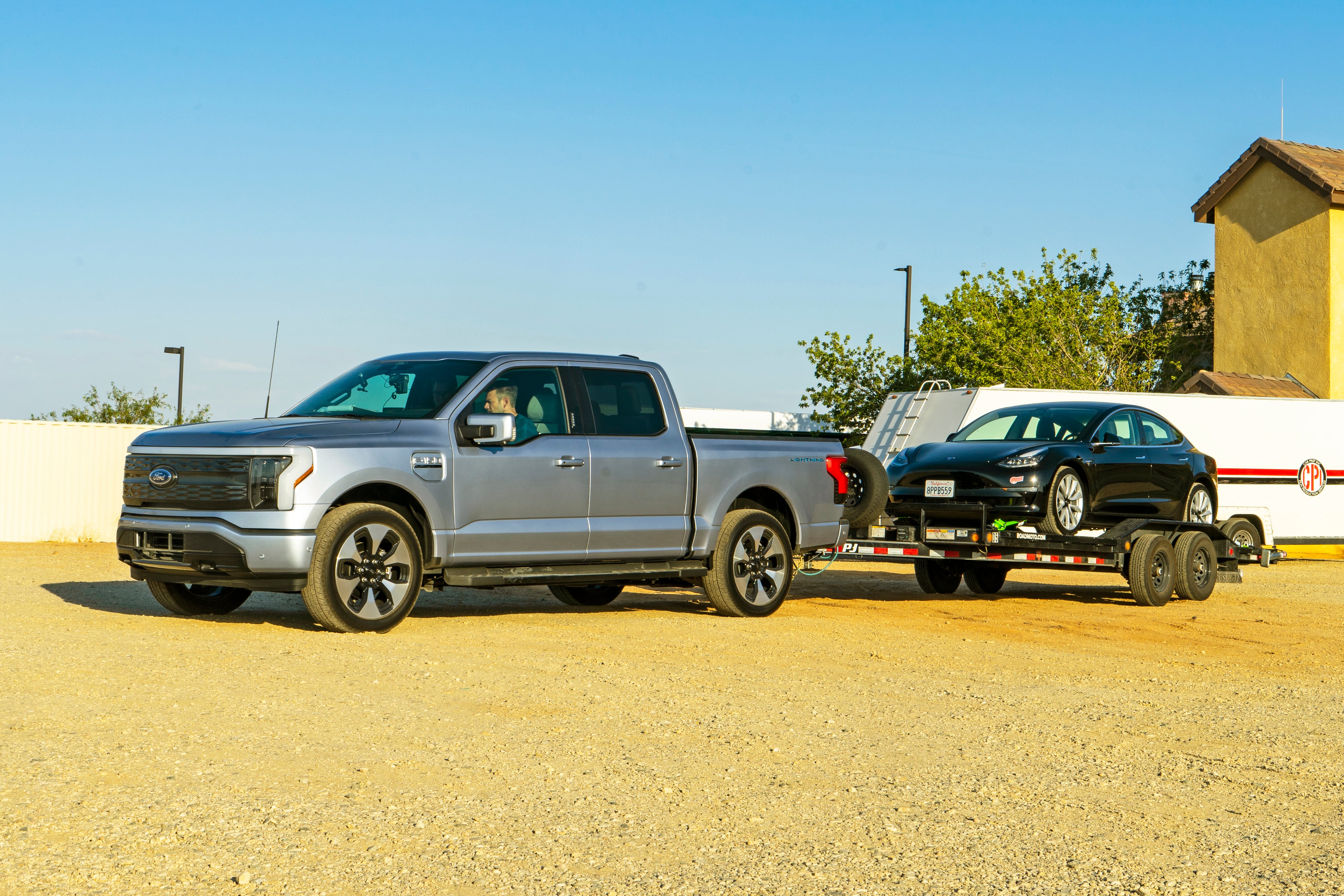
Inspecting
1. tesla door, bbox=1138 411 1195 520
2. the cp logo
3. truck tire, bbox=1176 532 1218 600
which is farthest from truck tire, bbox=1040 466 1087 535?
the cp logo

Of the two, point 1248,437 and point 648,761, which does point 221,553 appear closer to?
point 648,761

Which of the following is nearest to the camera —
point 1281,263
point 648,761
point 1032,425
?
point 648,761

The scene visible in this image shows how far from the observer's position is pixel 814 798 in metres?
5.51

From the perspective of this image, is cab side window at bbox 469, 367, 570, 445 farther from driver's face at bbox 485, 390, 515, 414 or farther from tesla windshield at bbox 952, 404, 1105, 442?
tesla windshield at bbox 952, 404, 1105, 442

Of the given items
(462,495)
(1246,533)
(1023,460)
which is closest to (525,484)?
(462,495)

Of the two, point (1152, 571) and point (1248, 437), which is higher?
point (1248, 437)

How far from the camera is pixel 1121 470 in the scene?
14344mm

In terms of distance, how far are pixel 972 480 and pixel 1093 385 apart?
78.5 ft

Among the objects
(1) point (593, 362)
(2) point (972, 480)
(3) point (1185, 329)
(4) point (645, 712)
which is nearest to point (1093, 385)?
(3) point (1185, 329)

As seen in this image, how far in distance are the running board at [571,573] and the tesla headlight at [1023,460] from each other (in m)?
3.40

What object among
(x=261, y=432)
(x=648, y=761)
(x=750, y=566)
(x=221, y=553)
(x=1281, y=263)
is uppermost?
(x=1281, y=263)

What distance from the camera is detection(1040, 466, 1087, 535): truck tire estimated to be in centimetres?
1338

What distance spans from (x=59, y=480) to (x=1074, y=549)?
2143 centimetres

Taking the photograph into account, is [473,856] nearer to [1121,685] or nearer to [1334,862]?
[1334,862]
